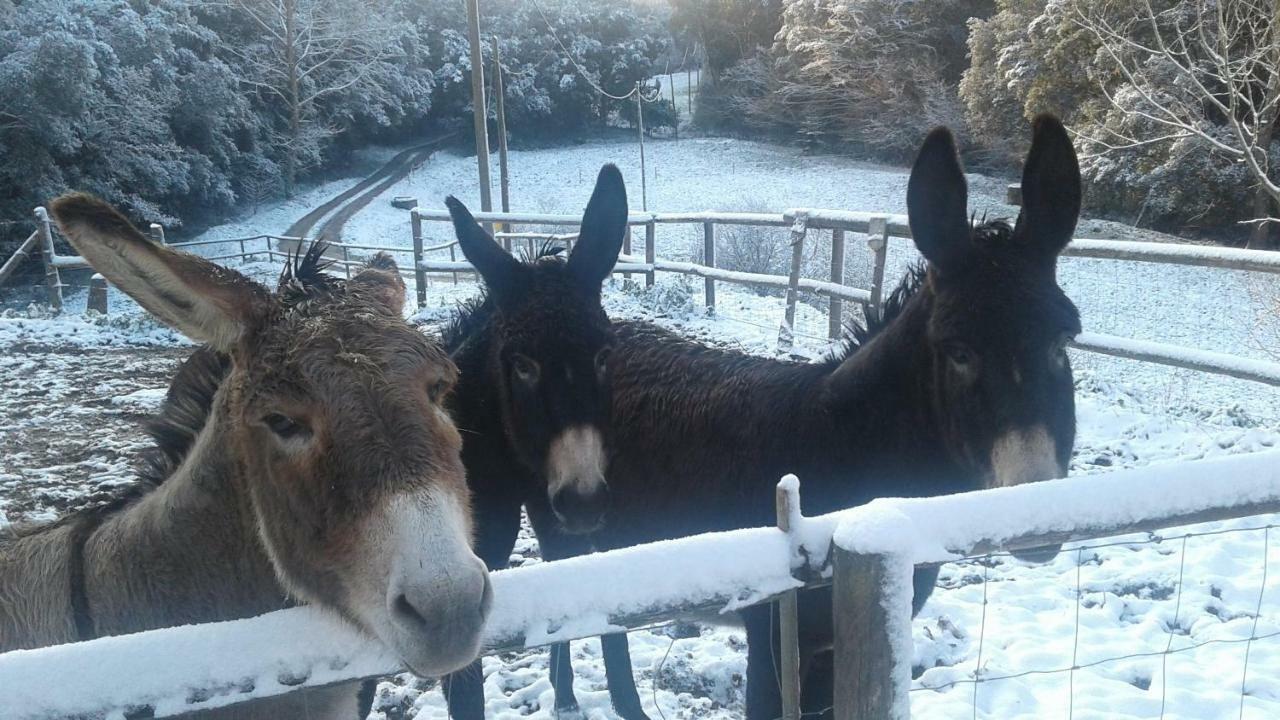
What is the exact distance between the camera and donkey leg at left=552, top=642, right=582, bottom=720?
11.6 feet

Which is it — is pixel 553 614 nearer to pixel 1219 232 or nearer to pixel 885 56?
pixel 1219 232

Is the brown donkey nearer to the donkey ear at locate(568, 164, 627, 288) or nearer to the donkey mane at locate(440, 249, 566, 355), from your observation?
the donkey ear at locate(568, 164, 627, 288)

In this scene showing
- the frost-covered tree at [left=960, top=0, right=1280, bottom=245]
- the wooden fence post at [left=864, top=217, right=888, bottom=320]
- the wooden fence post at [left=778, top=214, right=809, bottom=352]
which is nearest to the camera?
the wooden fence post at [left=864, top=217, right=888, bottom=320]

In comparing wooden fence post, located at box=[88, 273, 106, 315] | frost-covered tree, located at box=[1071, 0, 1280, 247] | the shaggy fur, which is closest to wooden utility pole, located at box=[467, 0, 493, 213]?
wooden fence post, located at box=[88, 273, 106, 315]

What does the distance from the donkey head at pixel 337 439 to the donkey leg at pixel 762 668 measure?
1356 millimetres

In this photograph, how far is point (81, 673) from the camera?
1068 mm

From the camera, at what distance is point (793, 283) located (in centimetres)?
862

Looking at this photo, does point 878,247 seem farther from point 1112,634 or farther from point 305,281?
point 305,281

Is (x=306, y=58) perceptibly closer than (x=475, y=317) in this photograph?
No

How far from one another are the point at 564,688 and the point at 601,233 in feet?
6.96

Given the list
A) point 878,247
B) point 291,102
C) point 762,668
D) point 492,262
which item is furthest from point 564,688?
point 291,102

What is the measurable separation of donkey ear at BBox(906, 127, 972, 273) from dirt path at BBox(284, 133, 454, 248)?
24.8 m

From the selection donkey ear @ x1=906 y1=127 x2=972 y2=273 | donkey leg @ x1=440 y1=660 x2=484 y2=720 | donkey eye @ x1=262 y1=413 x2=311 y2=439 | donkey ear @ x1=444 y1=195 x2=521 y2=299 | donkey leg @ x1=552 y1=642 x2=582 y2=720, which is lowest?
donkey leg @ x1=552 y1=642 x2=582 y2=720

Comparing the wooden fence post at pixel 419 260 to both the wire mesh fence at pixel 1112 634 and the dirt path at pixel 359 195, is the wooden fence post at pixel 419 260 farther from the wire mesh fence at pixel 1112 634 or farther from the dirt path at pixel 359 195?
the dirt path at pixel 359 195
